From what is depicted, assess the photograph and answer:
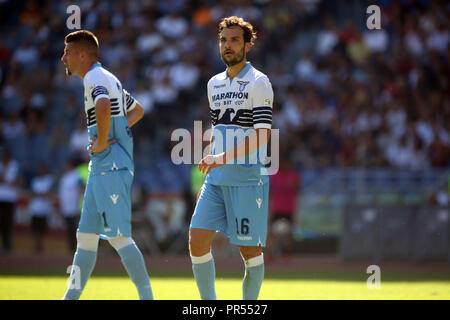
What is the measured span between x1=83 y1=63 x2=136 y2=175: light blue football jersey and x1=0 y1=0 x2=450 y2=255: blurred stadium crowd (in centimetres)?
980

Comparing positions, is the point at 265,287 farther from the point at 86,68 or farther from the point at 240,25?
the point at 240,25

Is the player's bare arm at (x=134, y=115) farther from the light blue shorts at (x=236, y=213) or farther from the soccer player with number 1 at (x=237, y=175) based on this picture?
the light blue shorts at (x=236, y=213)

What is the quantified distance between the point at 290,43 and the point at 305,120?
3.35 metres

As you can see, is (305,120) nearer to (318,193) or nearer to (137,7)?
(318,193)

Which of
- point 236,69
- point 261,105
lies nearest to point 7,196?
point 236,69

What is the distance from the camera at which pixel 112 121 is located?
23.0ft

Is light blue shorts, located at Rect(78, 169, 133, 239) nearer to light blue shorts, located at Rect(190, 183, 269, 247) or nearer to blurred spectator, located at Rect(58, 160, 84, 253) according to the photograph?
light blue shorts, located at Rect(190, 183, 269, 247)

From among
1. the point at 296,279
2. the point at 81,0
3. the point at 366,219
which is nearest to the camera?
the point at 296,279

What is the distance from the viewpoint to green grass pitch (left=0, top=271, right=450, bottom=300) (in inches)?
352

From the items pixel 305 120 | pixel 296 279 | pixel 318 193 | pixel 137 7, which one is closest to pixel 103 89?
pixel 296 279

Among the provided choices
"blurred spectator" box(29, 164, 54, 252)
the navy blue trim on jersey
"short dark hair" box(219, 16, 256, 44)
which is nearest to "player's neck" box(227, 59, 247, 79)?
"short dark hair" box(219, 16, 256, 44)

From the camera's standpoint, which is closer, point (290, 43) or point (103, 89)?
point (103, 89)

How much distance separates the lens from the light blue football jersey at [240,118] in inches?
260

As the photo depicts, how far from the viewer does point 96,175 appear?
687 centimetres
